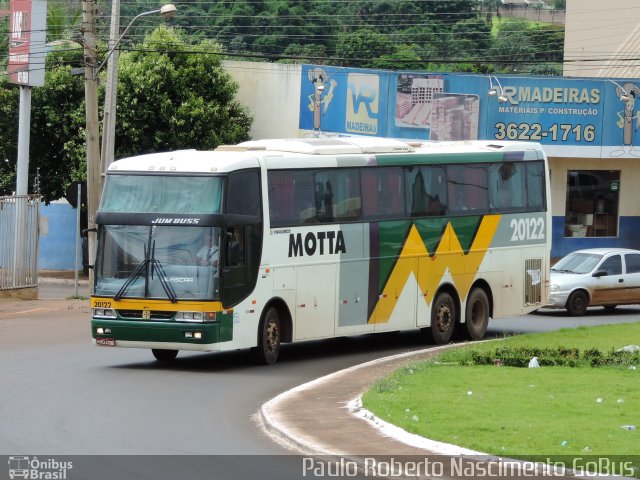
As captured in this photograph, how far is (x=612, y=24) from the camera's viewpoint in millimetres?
56031

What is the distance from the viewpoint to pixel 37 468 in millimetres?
10688

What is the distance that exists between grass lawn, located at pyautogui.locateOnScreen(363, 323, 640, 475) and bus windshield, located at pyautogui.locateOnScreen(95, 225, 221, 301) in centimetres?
324

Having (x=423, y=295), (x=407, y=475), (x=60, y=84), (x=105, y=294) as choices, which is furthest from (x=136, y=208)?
(x=60, y=84)

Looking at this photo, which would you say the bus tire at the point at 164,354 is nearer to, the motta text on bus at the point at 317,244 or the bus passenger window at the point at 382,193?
the motta text on bus at the point at 317,244

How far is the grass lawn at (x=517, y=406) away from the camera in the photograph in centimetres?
1127

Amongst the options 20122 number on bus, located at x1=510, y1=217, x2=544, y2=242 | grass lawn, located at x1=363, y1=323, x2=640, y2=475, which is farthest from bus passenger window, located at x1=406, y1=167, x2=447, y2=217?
grass lawn, located at x1=363, y1=323, x2=640, y2=475

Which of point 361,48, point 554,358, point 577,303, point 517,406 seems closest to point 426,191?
point 554,358

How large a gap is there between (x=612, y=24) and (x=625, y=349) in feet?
130

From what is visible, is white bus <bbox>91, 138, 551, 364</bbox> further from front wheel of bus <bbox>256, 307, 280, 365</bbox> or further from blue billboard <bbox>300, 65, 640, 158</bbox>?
blue billboard <bbox>300, 65, 640, 158</bbox>

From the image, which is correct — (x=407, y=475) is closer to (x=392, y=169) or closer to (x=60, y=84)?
(x=392, y=169)

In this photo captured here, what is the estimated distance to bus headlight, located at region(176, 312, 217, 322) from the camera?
58.5 feet

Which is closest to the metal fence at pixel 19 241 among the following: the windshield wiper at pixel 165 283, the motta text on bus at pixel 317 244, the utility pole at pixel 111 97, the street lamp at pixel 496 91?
the utility pole at pixel 111 97

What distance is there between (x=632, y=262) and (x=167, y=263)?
16.0m

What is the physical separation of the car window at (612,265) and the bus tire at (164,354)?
13788mm
